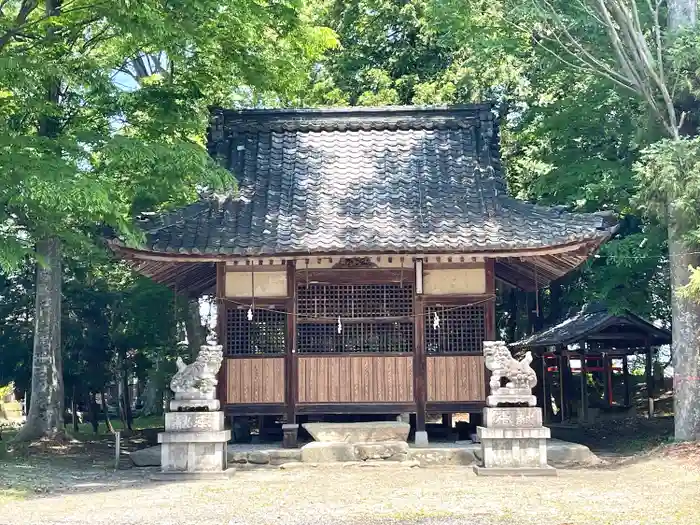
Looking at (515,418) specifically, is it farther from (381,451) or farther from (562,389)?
(562,389)

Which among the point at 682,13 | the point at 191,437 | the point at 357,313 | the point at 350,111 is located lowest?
the point at 191,437

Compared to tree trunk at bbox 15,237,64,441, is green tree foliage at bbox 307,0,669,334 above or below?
above

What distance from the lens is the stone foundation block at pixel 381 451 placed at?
15.0 meters

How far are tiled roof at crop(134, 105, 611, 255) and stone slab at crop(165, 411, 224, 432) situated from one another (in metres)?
2.98

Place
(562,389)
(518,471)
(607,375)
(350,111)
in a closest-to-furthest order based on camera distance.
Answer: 1. (518,471)
2. (350,111)
3. (607,375)
4. (562,389)

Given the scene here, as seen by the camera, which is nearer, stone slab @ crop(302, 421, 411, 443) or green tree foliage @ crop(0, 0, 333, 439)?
green tree foliage @ crop(0, 0, 333, 439)

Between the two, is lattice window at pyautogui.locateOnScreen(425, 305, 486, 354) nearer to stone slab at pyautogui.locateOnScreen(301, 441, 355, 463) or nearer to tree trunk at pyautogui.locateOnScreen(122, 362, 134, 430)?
stone slab at pyautogui.locateOnScreen(301, 441, 355, 463)

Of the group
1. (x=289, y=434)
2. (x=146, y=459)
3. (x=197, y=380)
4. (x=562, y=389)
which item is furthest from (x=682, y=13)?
(x=562, y=389)

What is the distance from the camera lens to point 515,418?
547 inches

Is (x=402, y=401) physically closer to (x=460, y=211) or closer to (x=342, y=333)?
(x=342, y=333)

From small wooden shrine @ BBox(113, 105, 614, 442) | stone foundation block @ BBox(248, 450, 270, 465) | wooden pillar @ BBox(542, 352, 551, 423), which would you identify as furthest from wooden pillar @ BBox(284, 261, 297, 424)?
wooden pillar @ BBox(542, 352, 551, 423)

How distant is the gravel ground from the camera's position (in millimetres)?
9805

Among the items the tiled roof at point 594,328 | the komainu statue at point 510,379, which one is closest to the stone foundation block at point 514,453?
the komainu statue at point 510,379

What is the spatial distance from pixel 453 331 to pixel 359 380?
6.86 feet
